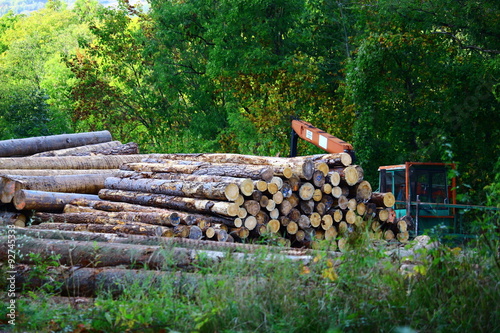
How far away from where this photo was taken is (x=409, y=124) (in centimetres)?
1897

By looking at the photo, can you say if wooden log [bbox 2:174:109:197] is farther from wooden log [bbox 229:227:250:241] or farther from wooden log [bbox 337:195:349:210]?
wooden log [bbox 337:195:349:210]

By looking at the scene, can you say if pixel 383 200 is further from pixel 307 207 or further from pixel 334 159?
pixel 307 207

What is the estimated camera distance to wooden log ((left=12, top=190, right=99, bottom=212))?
10906 millimetres

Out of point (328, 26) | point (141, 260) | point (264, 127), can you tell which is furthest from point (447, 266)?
point (328, 26)

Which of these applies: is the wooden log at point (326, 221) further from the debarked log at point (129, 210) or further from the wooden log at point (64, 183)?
the wooden log at point (64, 183)

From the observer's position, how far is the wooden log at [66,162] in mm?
13969

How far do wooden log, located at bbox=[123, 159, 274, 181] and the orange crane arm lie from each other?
244 centimetres

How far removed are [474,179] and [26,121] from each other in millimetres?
19616

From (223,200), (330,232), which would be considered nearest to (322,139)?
(330,232)

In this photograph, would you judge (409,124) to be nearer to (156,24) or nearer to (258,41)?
(258,41)

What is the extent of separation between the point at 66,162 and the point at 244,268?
1004 cm

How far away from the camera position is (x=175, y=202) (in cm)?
1034

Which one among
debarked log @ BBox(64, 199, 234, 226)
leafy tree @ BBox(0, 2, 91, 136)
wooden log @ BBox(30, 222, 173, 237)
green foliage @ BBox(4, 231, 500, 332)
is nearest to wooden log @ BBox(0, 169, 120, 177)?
debarked log @ BBox(64, 199, 234, 226)

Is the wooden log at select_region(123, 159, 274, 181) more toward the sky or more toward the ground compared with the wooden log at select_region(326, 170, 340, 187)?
more toward the sky
